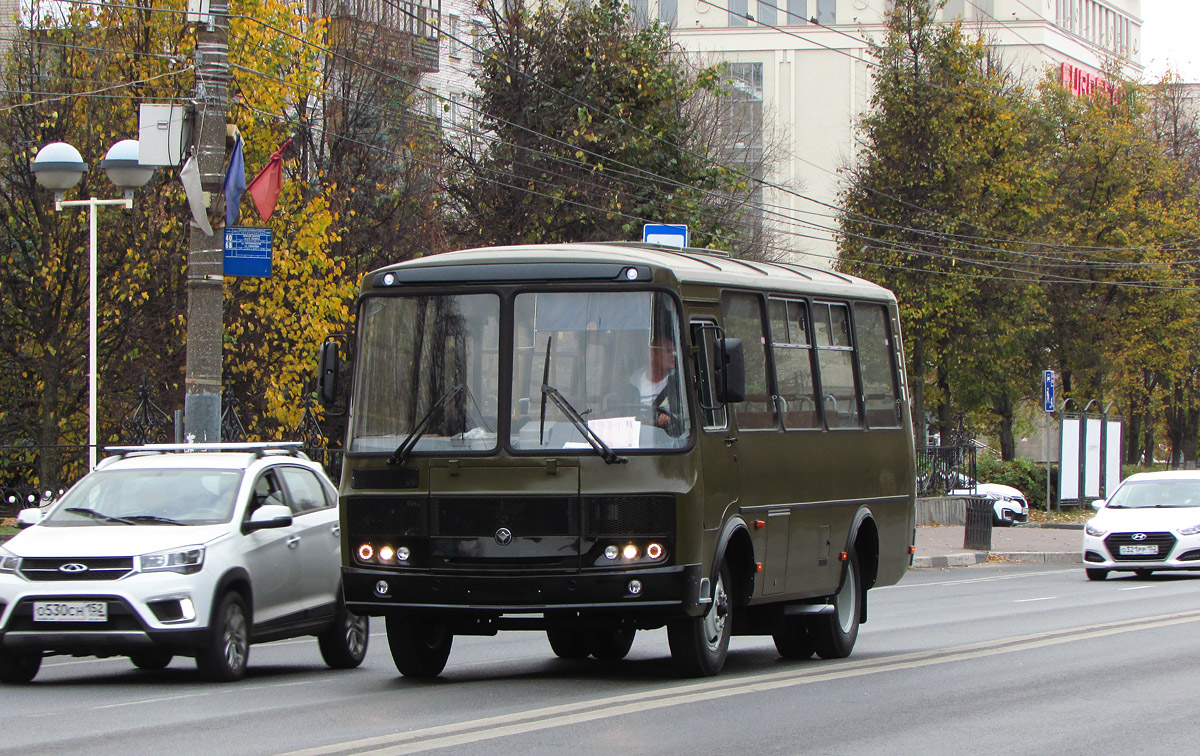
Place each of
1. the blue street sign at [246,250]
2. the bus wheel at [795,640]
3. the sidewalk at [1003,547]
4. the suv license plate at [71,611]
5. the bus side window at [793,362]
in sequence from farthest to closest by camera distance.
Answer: the sidewalk at [1003,547] < the blue street sign at [246,250] < the bus wheel at [795,640] < the bus side window at [793,362] < the suv license plate at [71,611]

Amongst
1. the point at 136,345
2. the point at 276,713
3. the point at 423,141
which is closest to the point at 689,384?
the point at 276,713

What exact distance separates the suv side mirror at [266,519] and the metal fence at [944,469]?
2808 cm

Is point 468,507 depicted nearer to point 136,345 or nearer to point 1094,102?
point 136,345

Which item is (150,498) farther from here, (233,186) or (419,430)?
(233,186)

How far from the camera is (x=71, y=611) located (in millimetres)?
11930

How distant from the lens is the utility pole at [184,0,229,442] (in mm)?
16672

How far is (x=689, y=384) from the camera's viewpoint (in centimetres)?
1138

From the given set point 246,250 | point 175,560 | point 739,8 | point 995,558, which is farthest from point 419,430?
point 739,8

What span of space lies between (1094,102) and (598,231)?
33403 millimetres

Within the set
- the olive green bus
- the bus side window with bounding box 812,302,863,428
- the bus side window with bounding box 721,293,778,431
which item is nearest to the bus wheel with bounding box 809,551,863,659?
the bus side window with bounding box 812,302,863,428

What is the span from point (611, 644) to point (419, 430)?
10.8 feet

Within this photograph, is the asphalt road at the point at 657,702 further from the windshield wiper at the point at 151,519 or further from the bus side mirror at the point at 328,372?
the bus side mirror at the point at 328,372

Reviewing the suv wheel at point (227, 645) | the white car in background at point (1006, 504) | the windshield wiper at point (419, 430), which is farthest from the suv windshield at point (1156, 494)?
the windshield wiper at point (419, 430)

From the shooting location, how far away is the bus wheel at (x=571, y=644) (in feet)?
45.8
